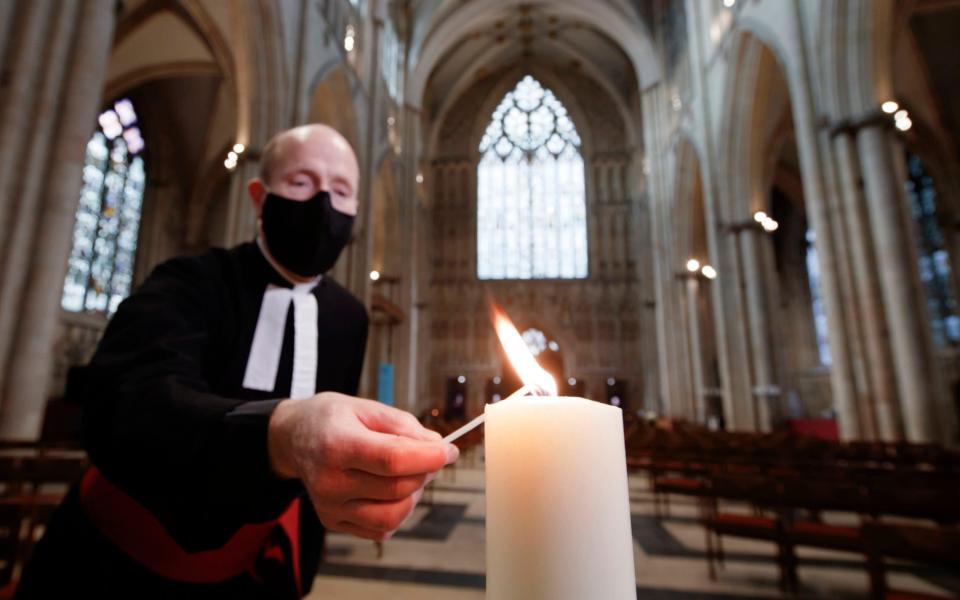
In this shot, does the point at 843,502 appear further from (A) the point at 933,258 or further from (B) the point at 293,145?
(A) the point at 933,258

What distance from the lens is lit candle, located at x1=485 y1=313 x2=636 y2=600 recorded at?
0.38 metres

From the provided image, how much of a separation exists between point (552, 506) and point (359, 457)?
0.15 m

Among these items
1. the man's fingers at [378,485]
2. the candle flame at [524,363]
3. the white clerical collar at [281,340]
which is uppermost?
the white clerical collar at [281,340]

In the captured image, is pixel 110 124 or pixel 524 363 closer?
pixel 524 363

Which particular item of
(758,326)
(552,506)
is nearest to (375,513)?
(552,506)

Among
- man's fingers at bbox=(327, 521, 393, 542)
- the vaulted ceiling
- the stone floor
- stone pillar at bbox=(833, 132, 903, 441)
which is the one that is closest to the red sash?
man's fingers at bbox=(327, 521, 393, 542)

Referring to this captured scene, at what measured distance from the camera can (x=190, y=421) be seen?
47 centimetres

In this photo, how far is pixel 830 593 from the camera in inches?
119

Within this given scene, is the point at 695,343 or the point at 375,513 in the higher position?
the point at 695,343

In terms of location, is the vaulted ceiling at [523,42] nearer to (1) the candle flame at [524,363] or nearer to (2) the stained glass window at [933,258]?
(2) the stained glass window at [933,258]

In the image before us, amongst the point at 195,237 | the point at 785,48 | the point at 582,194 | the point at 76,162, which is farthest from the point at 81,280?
the point at 582,194

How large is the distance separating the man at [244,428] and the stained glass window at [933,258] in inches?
801

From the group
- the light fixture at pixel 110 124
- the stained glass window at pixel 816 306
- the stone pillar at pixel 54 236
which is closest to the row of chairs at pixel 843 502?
the stone pillar at pixel 54 236

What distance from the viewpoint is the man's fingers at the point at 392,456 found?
341mm
